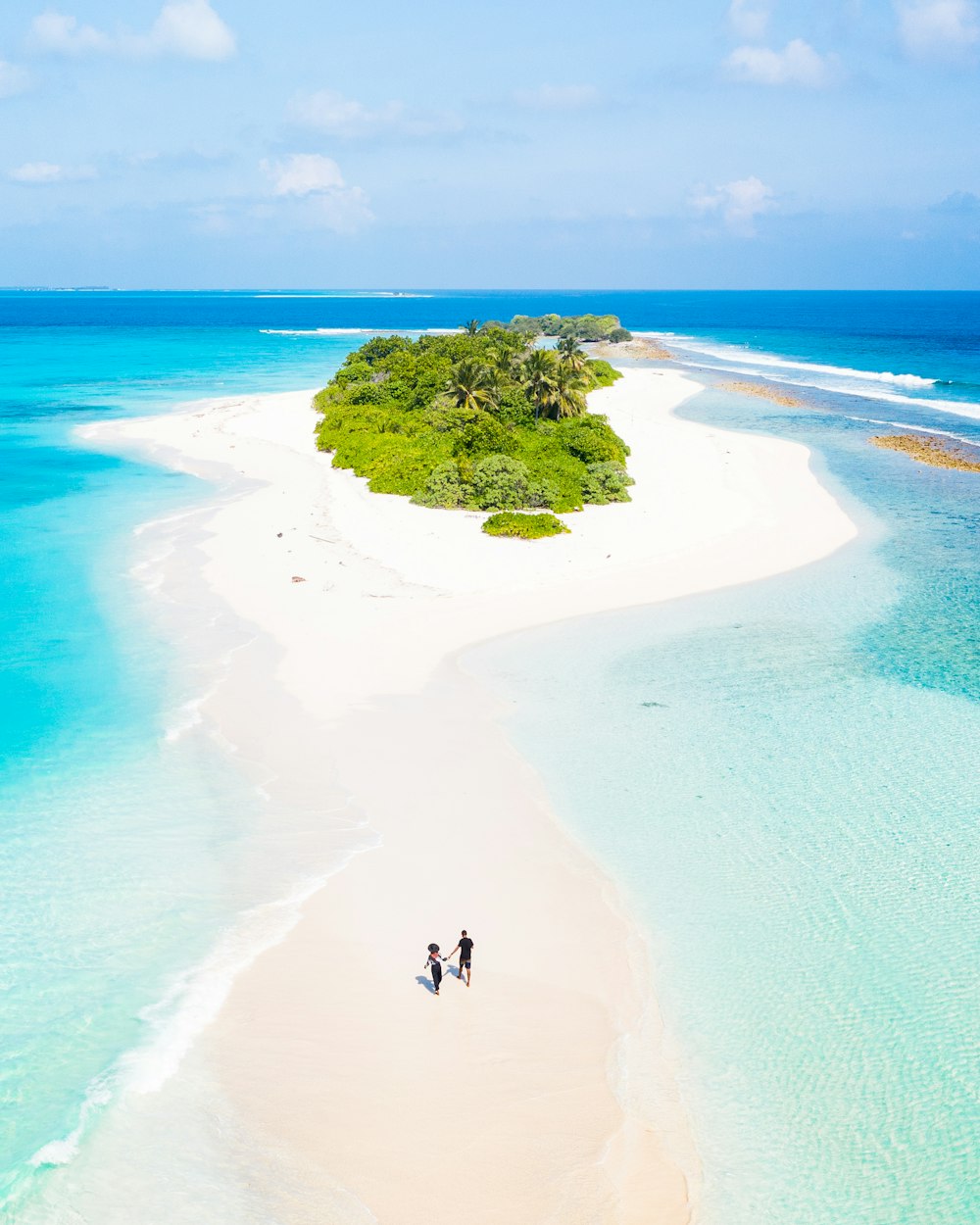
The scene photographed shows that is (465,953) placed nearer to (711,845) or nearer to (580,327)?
(711,845)

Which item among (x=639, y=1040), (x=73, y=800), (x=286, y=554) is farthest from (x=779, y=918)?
(x=286, y=554)

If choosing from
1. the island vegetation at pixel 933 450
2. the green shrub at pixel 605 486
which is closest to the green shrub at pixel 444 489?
the green shrub at pixel 605 486

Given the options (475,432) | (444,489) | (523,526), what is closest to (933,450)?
(475,432)

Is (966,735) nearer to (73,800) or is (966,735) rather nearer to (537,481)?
(73,800)

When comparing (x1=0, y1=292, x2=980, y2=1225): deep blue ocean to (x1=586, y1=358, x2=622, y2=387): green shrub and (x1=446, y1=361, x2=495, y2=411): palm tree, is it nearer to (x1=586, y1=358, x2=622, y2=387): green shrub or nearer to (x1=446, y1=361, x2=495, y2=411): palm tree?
(x1=446, y1=361, x2=495, y2=411): palm tree

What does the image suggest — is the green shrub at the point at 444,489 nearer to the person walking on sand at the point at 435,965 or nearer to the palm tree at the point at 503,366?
the palm tree at the point at 503,366

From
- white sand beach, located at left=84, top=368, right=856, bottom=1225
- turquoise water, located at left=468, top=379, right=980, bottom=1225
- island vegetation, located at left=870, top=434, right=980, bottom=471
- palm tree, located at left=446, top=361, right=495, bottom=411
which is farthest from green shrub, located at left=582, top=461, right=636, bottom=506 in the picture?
island vegetation, located at left=870, top=434, right=980, bottom=471

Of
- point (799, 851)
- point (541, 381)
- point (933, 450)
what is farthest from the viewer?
point (933, 450)
